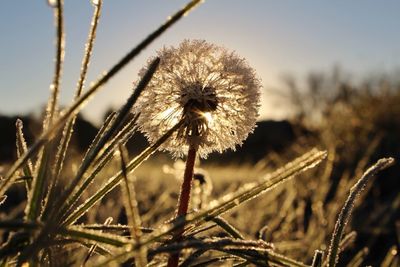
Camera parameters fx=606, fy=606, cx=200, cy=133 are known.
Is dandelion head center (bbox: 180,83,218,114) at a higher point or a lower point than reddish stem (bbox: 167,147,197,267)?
higher

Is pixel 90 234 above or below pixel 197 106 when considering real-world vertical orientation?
below

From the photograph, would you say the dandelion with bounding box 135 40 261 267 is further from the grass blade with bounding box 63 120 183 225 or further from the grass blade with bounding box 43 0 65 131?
the grass blade with bounding box 43 0 65 131

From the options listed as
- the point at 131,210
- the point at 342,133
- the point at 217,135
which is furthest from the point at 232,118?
the point at 342,133

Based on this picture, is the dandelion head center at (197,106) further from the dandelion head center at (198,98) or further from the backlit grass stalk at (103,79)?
the backlit grass stalk at (103,79)

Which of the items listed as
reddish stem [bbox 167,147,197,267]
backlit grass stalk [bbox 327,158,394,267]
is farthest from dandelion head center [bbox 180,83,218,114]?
backlit grass stalk [bbox 327,158,394,267]

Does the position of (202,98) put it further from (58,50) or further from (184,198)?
(58,50)

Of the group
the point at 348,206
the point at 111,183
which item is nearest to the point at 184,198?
the point at 111,183

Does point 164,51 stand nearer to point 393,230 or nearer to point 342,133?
point 393,230

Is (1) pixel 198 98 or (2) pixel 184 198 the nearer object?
(2) pixel 184 198
